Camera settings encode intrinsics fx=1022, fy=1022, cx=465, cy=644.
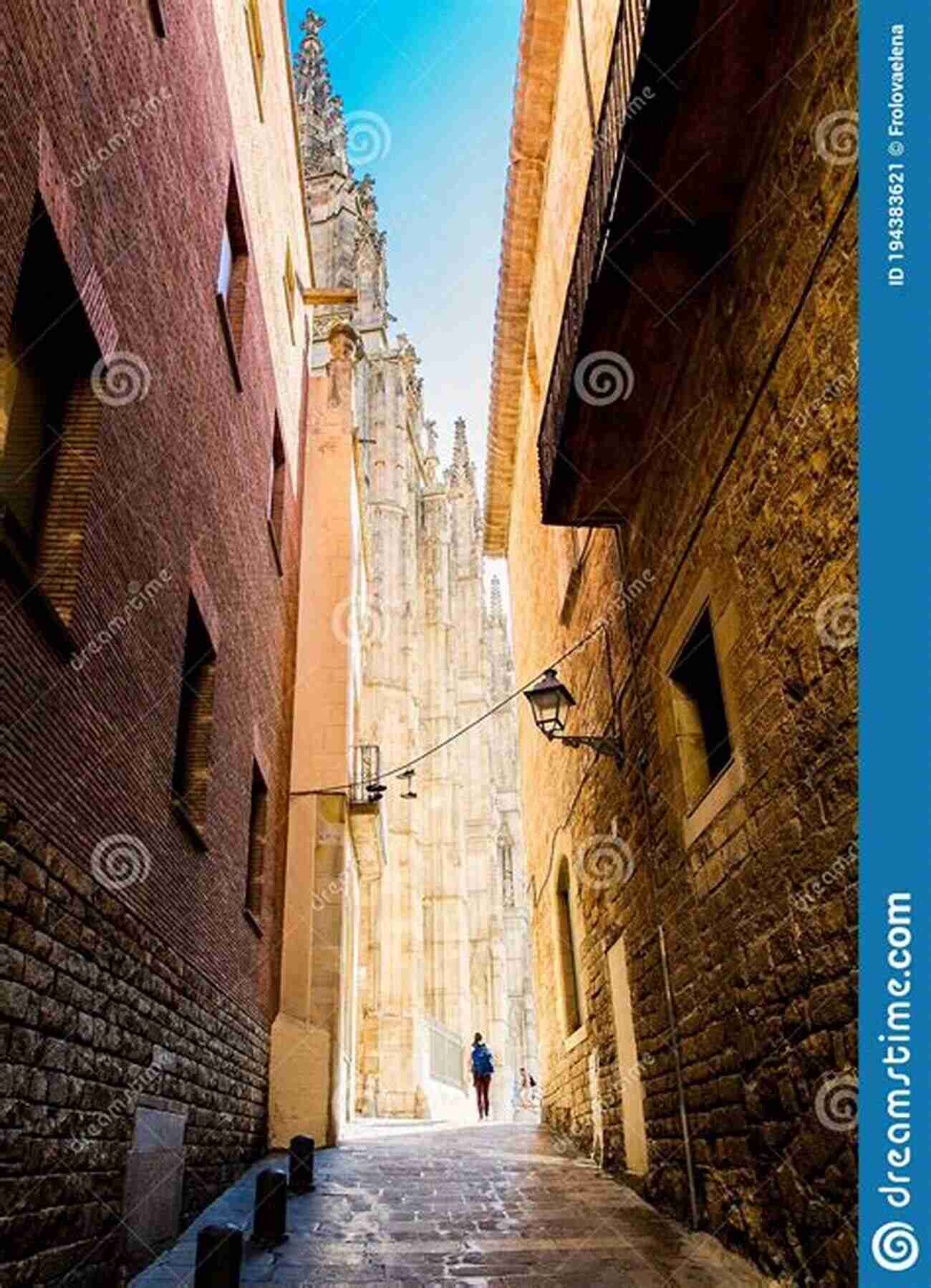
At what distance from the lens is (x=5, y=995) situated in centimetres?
373

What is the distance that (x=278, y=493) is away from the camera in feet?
39.2

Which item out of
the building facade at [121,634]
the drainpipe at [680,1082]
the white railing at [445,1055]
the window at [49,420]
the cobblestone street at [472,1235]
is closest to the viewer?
the building facade at [121,634]

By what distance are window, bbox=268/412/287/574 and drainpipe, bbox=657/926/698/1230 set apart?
6467 millimetres

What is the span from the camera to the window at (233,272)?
27.7 ft

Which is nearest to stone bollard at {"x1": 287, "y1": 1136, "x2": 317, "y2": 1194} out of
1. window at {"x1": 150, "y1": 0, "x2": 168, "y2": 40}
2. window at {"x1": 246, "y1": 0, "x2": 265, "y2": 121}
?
window at {"x1": 150, "y1": 0, "x2": 168, "y2": 40}

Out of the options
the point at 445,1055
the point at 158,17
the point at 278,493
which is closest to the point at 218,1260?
the point at 158,17

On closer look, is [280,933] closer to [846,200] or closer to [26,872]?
[26,872]

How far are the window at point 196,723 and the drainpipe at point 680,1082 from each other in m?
3.17

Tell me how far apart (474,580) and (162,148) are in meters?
37.6

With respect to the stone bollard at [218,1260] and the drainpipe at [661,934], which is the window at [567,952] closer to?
the drainpipe at [661,934]

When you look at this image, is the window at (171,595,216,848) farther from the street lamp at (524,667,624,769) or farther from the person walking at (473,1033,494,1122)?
the person walking at (473,1033,494,1122)

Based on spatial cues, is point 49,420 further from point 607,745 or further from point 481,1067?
point 481,1067

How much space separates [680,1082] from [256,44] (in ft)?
33.3

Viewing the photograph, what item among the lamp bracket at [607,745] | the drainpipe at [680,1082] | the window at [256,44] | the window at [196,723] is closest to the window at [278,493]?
the window at [256,44]
